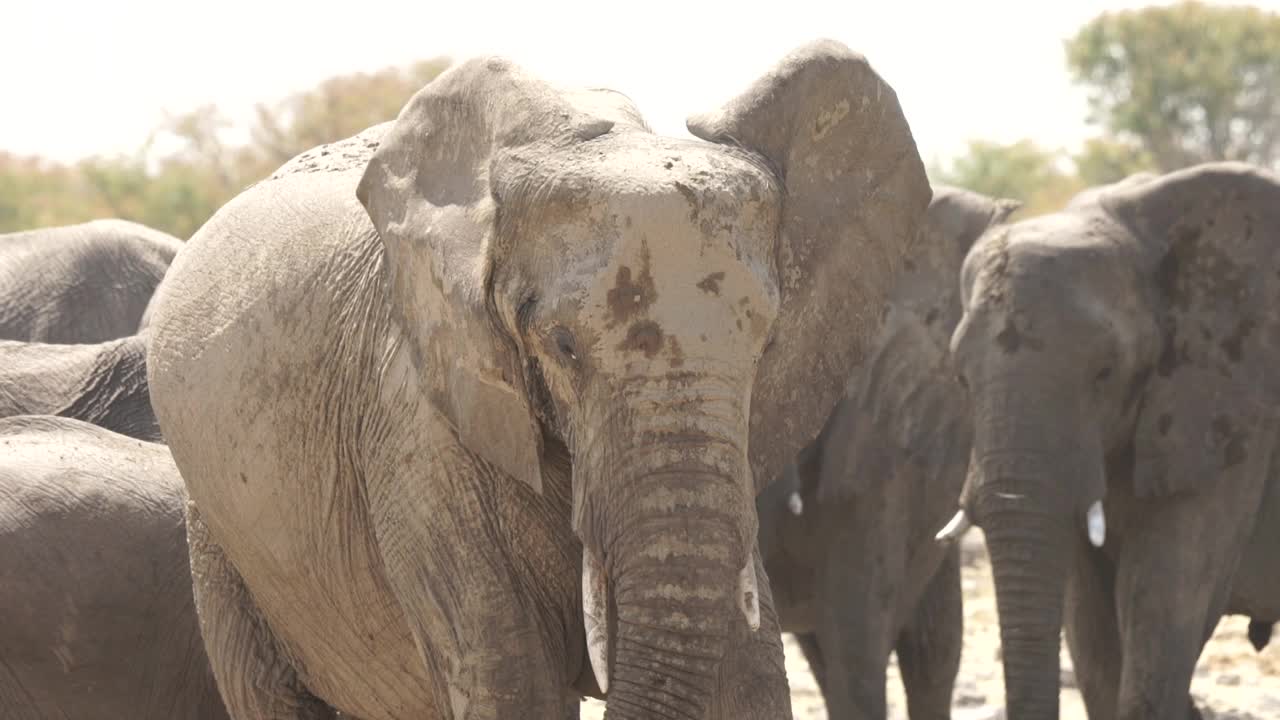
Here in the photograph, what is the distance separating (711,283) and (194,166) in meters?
23.4

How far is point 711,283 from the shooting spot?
10.3ft

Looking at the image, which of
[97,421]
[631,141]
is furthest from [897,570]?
[631,141]

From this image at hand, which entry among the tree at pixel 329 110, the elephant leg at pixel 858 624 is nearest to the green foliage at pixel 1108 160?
the tree at pixel 329 110

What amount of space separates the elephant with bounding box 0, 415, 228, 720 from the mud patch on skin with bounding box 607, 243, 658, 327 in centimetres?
219

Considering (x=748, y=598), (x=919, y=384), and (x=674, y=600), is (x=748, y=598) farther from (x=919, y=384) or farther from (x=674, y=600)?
(x=919, y=384)

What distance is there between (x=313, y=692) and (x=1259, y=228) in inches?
120

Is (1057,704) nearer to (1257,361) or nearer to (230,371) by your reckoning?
(1257,361)

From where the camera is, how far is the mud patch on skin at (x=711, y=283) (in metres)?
3.12

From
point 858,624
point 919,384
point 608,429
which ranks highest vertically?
point 608,429

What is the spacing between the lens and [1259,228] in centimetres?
622

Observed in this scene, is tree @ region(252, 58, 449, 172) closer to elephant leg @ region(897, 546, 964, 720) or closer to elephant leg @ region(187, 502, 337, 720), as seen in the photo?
elephant leg @ region(897, 546, 964, 720)

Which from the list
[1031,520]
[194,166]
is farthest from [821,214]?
[194,166]

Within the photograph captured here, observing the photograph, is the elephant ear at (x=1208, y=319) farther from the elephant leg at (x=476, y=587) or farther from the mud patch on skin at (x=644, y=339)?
the mud patch on skin at (x=644, y=339)

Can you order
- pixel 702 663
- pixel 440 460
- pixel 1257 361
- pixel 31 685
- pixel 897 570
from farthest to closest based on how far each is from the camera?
1. pixel 897 570
2. pixel 1257 361
3. pixel 31 685
4. pixel 440 460
5. pixel 702 663
